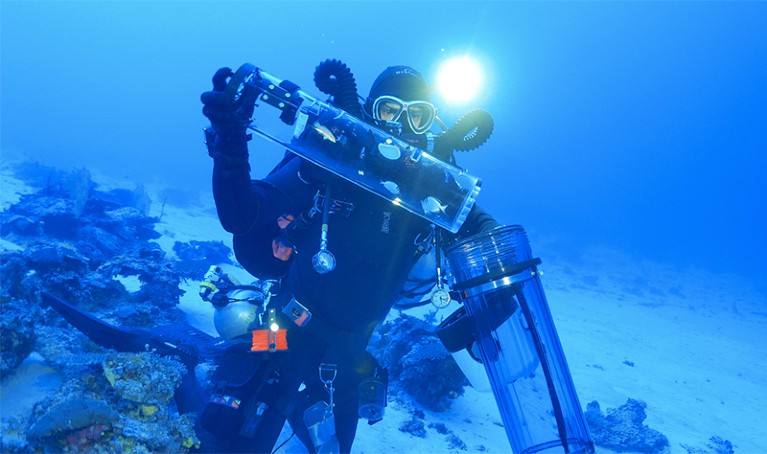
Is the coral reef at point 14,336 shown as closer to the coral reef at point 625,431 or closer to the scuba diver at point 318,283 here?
the scuba diver at point 318,283

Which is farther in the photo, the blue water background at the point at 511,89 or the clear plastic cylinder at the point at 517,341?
the blue water background at the point at 511,89

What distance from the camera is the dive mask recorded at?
3.51 meters

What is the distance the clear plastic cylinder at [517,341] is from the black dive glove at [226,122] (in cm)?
172

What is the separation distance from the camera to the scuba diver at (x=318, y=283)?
2811 mm

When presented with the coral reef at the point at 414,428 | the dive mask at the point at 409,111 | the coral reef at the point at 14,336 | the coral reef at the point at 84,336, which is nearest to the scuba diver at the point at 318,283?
the dive mask at the point at 409,111

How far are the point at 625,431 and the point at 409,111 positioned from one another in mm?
Answer: 6483

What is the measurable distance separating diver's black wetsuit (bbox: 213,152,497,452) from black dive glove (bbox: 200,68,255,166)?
48 centimetres

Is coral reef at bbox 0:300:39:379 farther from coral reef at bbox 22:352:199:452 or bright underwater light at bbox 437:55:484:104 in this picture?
bright underwater light at bbox 437:55:484:104

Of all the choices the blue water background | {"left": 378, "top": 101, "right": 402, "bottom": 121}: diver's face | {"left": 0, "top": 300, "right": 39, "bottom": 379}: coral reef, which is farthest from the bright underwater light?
the blue water background

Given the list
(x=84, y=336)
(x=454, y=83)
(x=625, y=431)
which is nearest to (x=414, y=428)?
(x=625, y=431)

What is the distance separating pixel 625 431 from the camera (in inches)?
235

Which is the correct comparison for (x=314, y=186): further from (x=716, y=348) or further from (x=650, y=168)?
(x=650, y=168)

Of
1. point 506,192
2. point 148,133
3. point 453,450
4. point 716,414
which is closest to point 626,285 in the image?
Answer: point 716,414

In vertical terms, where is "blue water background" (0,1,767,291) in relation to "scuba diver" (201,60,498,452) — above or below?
above
